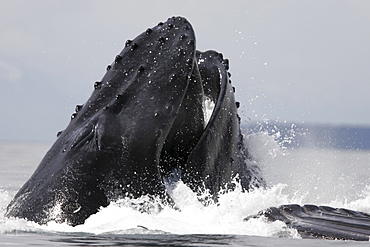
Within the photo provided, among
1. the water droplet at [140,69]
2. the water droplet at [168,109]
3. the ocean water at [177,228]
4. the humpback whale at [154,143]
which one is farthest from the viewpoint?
the water droplet at [140,69]

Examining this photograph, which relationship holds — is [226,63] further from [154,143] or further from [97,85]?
[154,143]

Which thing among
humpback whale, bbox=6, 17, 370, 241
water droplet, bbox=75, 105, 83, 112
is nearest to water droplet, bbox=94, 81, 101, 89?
humpback whale, bbox=6, 17, 370, 241

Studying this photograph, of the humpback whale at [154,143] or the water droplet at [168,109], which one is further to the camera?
the water droplet at [168,109]

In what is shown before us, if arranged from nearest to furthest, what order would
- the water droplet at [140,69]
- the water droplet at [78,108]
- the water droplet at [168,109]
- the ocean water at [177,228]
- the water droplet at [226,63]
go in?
the ocean water at [177,228]
the water droplet at [168,109]
the water droplet at [140,69]
the water droplet at [78,108]
the water droplet at [226,63]

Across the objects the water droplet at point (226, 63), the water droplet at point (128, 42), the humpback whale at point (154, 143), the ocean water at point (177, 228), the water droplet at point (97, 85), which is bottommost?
the ocean water at point (177, 228)

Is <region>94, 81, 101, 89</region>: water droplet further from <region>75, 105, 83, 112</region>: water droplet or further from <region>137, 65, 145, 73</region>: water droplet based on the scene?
<region>137, 65, 145, 73</region>: water droplet

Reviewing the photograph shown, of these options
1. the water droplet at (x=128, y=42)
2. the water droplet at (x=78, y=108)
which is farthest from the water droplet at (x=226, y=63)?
the water droplet at (x=78, y=108)

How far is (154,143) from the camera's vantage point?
23.4 feet

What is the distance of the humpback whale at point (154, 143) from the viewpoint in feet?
23.1

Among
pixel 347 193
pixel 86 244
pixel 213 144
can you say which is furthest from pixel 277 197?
pixel 347 193

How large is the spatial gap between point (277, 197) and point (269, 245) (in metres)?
1.93

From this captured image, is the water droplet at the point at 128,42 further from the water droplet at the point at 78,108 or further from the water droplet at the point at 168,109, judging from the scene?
the water droplet at the point at 168,109

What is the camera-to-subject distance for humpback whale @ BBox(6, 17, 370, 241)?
23.1ft

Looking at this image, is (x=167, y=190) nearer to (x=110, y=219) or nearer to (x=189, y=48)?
(x=110, y=219)
